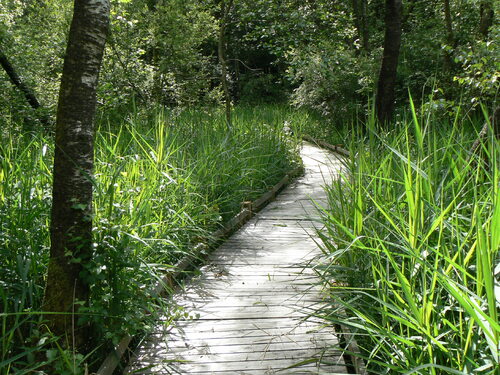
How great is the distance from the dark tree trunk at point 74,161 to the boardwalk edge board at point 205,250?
0.75 feet

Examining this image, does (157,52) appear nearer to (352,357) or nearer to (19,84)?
(19,84)

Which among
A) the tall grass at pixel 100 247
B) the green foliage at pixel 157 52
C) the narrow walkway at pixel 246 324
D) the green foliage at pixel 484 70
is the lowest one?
the narrow walkway at pixel 246 324

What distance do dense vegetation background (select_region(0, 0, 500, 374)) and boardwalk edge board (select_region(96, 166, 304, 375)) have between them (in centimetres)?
10

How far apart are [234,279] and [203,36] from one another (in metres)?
10.2

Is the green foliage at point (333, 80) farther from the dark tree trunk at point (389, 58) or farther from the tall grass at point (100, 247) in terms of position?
the tall grass at point (100, 247)

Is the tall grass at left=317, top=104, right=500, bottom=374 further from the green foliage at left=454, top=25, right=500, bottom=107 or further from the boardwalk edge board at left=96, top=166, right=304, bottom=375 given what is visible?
the green foliage at left=454, top=25, right=500, bottom=107

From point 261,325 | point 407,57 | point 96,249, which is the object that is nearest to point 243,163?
point 261,325

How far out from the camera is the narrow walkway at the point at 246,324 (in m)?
2.85

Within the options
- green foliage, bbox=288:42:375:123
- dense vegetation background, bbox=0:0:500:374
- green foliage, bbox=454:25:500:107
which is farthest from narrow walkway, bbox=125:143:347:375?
green foliage, bbox=288:42:375:123

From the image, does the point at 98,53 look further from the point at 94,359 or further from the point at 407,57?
the point at 407,57

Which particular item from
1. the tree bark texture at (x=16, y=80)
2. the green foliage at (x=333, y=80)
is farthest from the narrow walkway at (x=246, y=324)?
the green foliage at (x=333, y=80)

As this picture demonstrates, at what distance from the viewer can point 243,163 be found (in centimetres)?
629

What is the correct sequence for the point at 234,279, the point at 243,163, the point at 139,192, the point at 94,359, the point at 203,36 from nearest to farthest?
the point at 94,359
the point at 139,192
the point at 234,279
the point at 243,163
the point at 203,36

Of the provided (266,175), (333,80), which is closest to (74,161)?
(266,175)
